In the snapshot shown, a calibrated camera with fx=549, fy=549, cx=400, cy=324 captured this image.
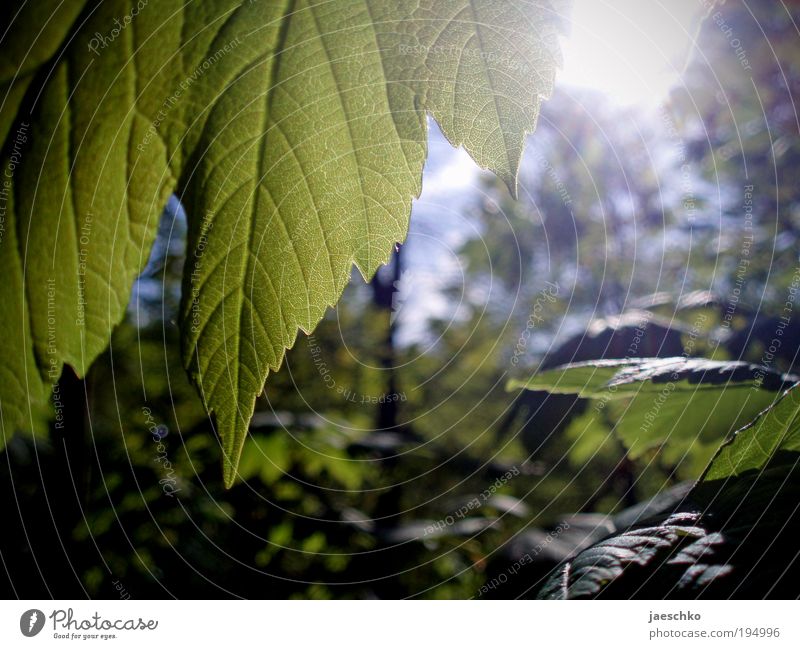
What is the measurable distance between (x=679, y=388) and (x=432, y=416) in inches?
93.5

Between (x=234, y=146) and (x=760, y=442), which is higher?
(x=234, y=146)

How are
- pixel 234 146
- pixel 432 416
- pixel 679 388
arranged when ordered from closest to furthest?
1. pixel 234 146
2. pixel 679 388
3. pixel 432 416

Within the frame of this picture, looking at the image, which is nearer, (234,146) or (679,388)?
(234,146)

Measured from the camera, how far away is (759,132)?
5.32 ft

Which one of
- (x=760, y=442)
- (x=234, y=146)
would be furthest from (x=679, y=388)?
(x=234, y=146)

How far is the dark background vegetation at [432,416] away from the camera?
0.77m

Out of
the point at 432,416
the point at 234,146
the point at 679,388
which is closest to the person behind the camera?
the point at 234,146

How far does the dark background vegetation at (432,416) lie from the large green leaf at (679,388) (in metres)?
0.12

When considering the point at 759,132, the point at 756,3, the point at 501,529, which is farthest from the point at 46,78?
the point at 759,132

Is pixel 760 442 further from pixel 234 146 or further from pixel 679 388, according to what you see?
pixel 234 146

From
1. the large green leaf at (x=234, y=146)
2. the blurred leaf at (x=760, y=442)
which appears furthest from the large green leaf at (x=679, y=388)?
the large green leaf at (x=234, y=146)

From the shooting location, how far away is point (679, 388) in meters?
0.37

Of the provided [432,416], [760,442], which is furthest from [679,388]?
[432,416]

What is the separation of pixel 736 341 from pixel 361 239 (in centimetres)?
56
